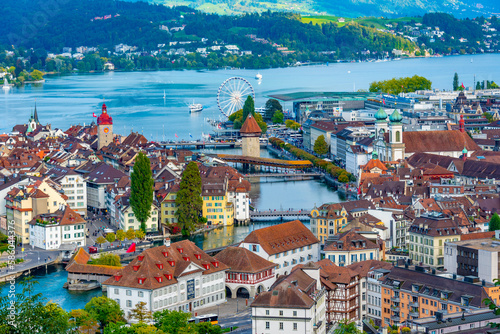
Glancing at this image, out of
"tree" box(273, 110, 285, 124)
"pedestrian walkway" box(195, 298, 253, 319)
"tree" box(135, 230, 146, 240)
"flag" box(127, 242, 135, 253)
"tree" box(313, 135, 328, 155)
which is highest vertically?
"tree" box(273, 110, 285, 124)

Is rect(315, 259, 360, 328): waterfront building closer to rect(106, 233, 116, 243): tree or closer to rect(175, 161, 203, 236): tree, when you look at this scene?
rect(106, 233, 116, 243): tree

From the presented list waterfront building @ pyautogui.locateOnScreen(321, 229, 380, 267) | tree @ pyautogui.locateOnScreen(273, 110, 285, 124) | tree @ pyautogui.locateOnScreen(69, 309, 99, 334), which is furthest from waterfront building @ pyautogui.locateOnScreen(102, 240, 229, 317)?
tree @ pyautogui.locateOnScreen(273, 110, 285, 124)

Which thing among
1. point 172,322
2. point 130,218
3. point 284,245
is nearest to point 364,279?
point 284,245

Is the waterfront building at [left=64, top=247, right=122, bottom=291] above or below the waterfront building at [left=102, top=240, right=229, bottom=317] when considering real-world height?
below

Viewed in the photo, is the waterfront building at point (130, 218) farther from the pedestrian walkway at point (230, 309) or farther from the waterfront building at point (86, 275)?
the pedestrian walkway at point (230, 309)

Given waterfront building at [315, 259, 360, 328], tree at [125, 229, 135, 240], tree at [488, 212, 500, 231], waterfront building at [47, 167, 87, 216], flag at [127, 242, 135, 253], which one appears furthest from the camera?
waterfront building at [47, 167, 87, 216]

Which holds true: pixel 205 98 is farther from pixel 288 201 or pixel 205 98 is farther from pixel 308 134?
pixel 288 201
